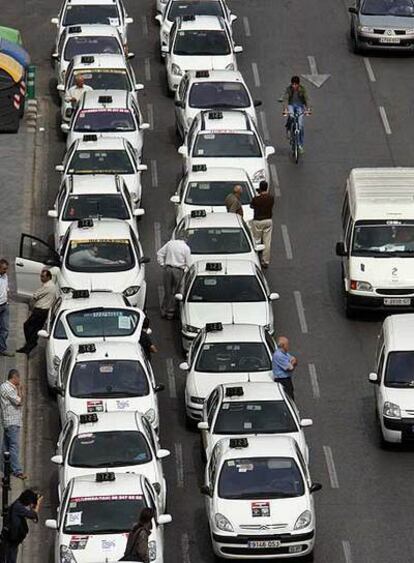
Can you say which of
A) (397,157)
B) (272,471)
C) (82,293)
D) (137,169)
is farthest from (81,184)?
(272,471)

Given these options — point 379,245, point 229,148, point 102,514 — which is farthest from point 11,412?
point 229,148

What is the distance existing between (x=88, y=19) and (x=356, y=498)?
22.9 meters

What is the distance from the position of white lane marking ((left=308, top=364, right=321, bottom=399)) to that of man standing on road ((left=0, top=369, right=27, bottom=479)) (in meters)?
5.76

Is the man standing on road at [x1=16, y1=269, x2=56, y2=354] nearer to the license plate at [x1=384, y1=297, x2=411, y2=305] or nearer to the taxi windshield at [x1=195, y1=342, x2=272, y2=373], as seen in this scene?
the taxi windshield at [x1=195, y1=342, x2=272, y2=373]

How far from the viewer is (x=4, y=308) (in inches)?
1549

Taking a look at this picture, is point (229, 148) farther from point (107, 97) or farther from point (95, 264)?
point (95, 264)

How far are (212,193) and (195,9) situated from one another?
42.3 ft

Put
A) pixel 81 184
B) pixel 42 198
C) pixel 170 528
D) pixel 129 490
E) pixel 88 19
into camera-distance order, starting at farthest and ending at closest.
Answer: pixel 88 19 → pixel 42 198 → pixel 81 184 → pixel 170 528 → pixel 129 490

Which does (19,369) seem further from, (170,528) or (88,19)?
(88,19)

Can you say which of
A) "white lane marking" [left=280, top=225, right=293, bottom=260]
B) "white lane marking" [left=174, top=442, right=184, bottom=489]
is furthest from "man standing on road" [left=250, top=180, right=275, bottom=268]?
"white lane marking" [left=174, top=442, right=184, bottom=489]

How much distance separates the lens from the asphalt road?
3478 centimetres

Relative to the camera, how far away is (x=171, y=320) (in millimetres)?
41406

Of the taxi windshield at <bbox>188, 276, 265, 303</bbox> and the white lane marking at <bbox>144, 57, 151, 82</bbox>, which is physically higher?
the taxi windshield at <bbox>188, 276, 265, 303</bbox>

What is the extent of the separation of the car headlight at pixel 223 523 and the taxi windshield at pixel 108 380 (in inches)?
152
